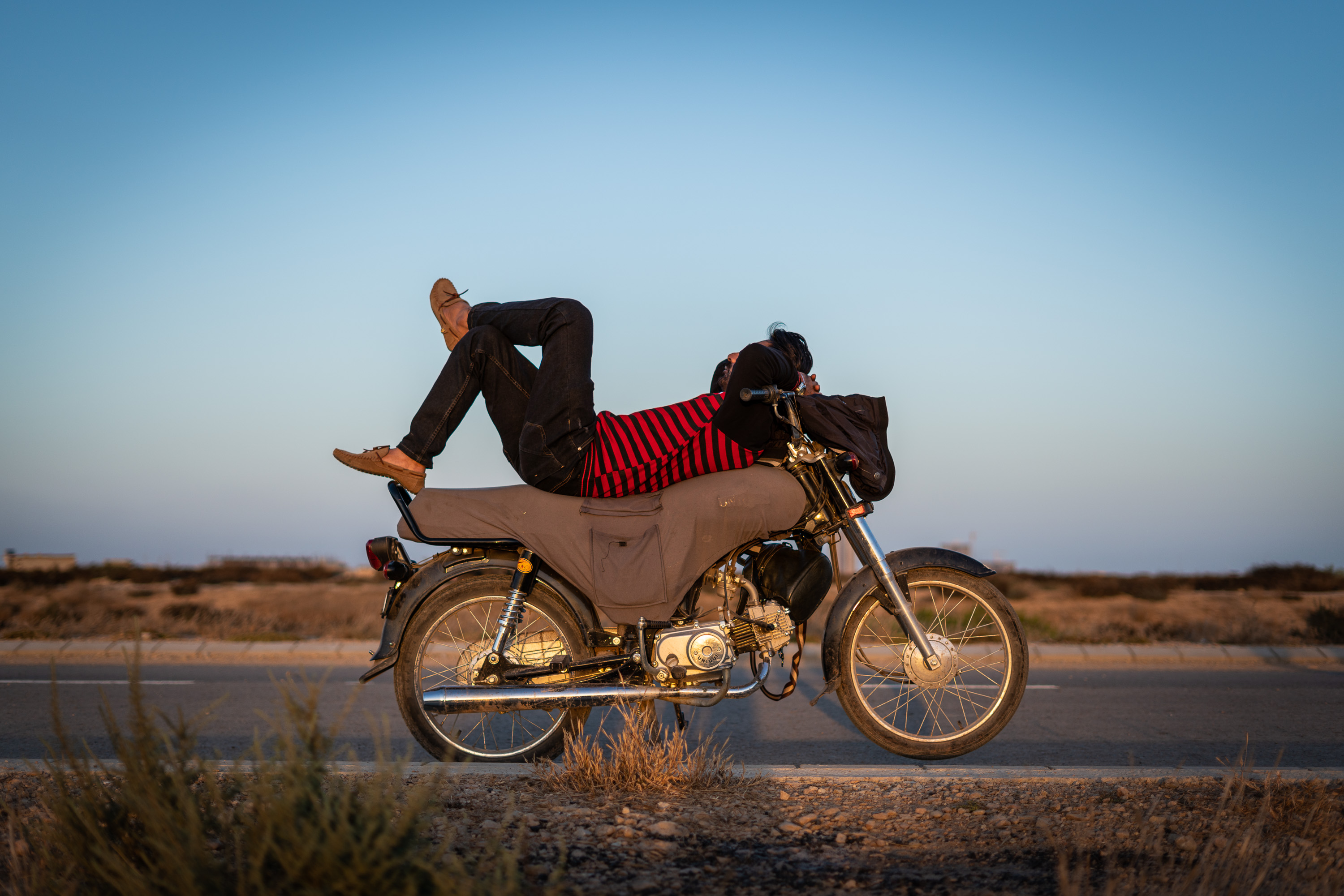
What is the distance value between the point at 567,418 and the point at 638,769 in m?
1.43

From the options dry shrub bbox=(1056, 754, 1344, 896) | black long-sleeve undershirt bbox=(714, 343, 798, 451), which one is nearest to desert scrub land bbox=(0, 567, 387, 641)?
black long-sleeve undershirt bbox=(714, 343, 798, 451)

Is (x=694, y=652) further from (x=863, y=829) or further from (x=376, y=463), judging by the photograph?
(x=376, y=463)

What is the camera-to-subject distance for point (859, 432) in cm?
419

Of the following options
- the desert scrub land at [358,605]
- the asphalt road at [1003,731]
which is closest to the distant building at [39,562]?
the desert scrub land at [358,605]

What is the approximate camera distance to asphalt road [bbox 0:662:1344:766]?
17.9 ft

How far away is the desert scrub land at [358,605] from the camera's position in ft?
39.9

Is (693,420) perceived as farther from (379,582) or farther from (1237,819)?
(379,582)

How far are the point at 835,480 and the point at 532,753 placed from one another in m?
1.77

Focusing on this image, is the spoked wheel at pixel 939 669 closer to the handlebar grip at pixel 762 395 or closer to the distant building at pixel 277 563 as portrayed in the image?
the handlebar grip at pixel 762 395

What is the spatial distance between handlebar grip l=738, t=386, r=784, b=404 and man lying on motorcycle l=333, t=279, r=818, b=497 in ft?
0.16

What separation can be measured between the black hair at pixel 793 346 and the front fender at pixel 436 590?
140 centimetres

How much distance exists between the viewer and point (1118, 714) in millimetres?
6930

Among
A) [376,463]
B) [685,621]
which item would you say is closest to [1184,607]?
[685,621]

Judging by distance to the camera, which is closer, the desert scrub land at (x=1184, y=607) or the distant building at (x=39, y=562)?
the desert scrub land at (x=1184, y=607)
